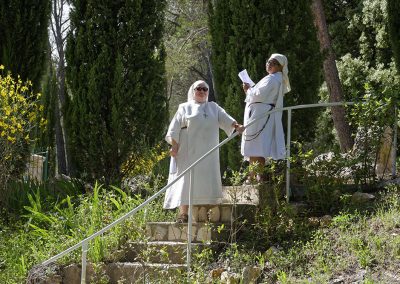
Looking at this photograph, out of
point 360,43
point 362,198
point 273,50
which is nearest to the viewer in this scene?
point 362,198

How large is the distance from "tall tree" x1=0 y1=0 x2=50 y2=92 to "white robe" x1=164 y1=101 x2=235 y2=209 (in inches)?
161

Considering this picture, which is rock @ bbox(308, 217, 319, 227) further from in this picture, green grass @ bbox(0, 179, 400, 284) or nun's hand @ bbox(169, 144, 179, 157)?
nun's hand @ bbox(169, 144, 179, 157)

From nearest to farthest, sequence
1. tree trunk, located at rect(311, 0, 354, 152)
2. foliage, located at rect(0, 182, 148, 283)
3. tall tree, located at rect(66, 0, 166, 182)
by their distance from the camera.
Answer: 1. foliage, located at rect(0, 182, 148, 283)
2. tall tree, located at rect(66, 0, 166, 182)
3. tree trunk, located at rect(311, 0, 354, 152)

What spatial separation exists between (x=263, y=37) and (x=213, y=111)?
7.31 ft

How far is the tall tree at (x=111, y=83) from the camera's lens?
9.16 m

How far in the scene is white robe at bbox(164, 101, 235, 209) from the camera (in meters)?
6.57

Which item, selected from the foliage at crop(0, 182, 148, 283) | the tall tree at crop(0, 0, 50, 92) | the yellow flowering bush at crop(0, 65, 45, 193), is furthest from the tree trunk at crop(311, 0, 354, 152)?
the yellow flowering bush at crop(0, 65, 45, 193)

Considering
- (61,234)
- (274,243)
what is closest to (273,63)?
(274,243)

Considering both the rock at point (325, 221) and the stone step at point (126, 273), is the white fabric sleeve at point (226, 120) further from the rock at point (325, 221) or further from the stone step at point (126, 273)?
the stone step at point (126, 273)

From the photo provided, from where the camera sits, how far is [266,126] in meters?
6.96

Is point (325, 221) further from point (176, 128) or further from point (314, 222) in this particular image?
point (176, 128)

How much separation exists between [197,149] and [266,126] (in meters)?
0.81

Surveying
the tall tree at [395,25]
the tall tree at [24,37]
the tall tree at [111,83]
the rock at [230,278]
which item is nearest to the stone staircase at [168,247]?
the rock at [230,278]

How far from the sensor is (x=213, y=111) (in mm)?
6867
